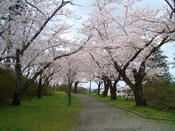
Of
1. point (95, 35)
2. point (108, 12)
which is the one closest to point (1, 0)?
point (108, 12)

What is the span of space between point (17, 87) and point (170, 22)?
11321 mm

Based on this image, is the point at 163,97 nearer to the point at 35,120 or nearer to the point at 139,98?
the point at 139,98

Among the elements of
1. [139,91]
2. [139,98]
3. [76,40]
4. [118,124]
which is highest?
[76,40]

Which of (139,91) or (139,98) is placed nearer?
(139,98)

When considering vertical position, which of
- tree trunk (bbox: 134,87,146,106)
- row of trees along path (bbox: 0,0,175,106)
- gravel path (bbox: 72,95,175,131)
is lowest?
gravel path (bbox: 72,95,175,131)

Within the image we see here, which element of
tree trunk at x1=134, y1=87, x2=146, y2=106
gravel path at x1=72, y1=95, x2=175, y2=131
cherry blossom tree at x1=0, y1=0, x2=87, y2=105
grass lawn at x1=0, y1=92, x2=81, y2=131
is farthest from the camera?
tree trunk at x1=134, y1=87, x2=146, y2=106

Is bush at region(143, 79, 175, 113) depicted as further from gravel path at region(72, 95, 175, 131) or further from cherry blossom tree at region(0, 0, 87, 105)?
cherry blossom tree at region(0, 0, 87, 105)

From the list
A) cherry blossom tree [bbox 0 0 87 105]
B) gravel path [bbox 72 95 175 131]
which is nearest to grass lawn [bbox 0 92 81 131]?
gravel path [bbox 72 95 175 131]

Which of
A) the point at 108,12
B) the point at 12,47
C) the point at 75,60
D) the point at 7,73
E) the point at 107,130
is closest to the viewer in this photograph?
the point at 107,130

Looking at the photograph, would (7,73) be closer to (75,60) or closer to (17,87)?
(17,87)

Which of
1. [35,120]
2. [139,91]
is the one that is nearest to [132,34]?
[139,91]

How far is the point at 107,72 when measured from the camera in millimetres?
25859

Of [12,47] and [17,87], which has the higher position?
[12,47]

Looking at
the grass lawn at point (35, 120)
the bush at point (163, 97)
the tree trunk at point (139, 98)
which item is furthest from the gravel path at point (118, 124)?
the tree trunk at point (139, 98)
